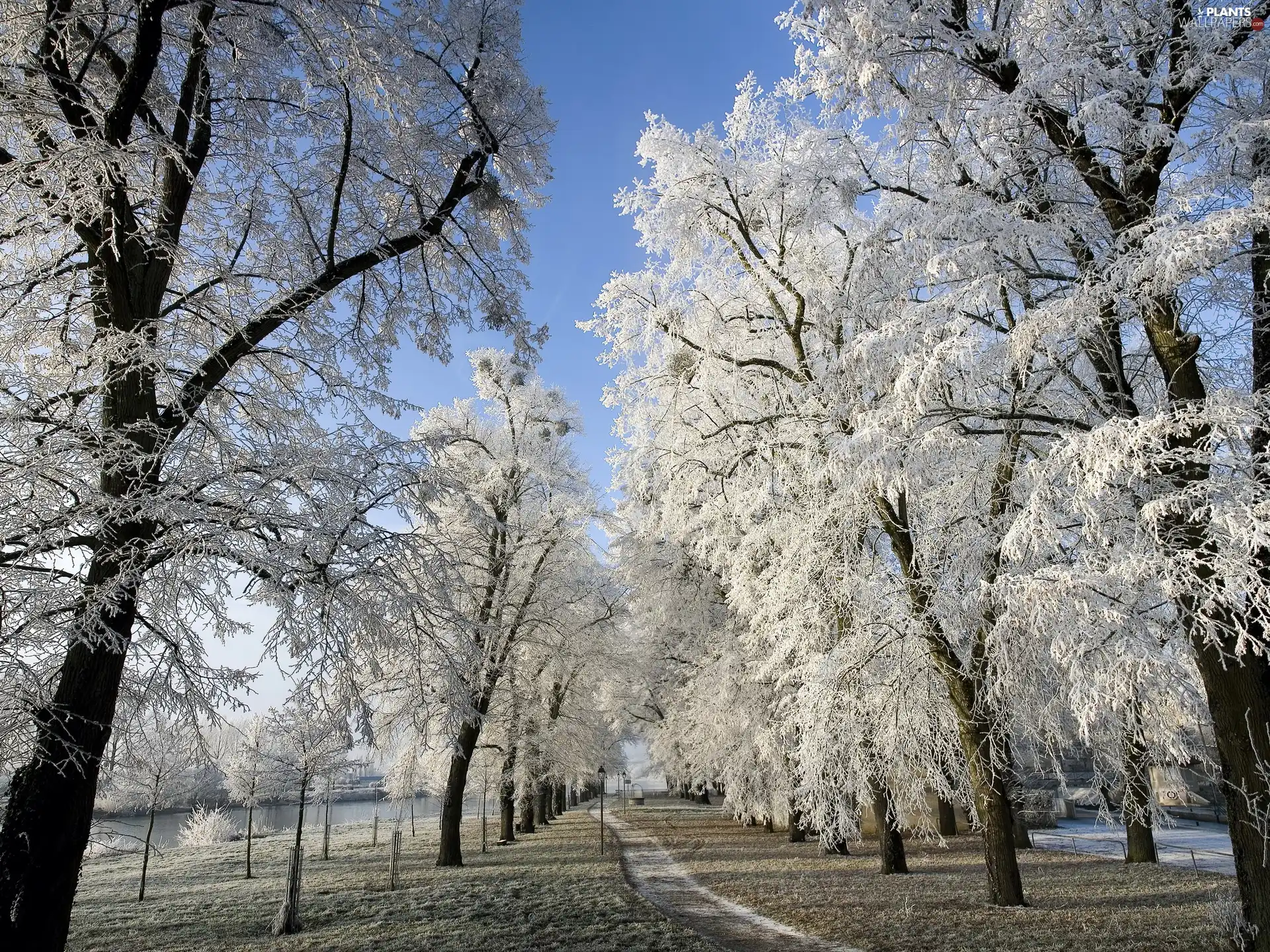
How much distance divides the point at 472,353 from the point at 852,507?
11.2m

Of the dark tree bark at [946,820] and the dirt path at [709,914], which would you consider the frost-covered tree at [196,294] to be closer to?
the dirt path at [709,914]

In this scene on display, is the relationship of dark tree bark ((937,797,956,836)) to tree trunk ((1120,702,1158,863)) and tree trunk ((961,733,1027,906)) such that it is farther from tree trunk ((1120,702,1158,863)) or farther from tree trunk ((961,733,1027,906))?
tree trunk ((961,733,1027,906))

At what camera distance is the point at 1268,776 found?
5133 millimetres

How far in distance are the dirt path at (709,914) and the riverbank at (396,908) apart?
Answer: 46 cm

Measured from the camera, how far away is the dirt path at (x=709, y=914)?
804cm

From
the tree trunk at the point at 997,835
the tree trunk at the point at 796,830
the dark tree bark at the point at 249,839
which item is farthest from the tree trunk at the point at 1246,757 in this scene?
the dark tree bark at the point at 249,839

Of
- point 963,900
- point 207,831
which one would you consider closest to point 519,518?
point 963,900

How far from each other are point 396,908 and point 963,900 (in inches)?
313

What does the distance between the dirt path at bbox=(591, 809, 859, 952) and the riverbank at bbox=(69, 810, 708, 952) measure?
46 centimetres

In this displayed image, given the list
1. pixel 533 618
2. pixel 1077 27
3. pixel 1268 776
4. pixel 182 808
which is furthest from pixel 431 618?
pixel 182 808

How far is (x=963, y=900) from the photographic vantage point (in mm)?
9555

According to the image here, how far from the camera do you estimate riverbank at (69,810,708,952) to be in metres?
8.26

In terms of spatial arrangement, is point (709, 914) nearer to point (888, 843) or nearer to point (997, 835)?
point (997, 835)

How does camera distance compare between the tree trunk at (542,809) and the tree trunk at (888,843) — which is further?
the tree trunk at (542,809)
